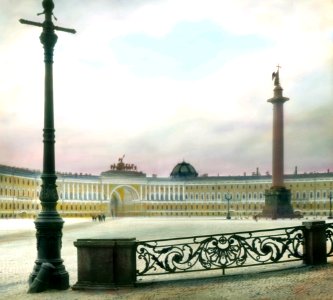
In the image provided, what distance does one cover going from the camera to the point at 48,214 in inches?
423

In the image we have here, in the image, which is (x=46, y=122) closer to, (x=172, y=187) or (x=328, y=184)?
(x=328, y=184)

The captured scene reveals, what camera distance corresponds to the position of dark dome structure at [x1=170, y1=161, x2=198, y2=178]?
517ft

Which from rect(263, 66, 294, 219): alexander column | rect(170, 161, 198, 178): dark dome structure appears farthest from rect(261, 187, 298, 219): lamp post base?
rect(170, 161, 198, 178): dark dome structure

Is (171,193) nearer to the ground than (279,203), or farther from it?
nearer to the ground

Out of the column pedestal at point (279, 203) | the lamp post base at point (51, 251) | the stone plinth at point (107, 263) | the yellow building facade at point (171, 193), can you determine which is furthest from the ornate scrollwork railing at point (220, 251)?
the yellow building facade at point (171, 193)

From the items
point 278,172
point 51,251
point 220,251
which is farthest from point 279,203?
point 51,251

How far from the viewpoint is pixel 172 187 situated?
150500 millimetres

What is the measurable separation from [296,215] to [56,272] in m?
65.0

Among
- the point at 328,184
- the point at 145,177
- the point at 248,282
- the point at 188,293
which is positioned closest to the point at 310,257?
the point at 248,282

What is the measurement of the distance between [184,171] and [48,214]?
14767cm

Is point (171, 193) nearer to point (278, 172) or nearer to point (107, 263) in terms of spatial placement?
point (278, 172)

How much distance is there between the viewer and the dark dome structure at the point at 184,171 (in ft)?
517

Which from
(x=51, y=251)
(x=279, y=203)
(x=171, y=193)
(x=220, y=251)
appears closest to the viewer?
(x=51, y=251)

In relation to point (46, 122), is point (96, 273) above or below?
below
